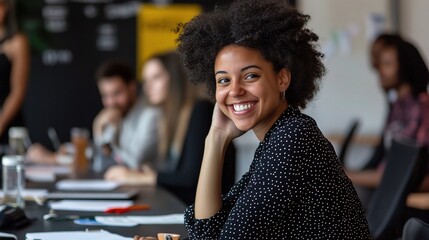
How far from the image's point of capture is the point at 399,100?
4.45 meters

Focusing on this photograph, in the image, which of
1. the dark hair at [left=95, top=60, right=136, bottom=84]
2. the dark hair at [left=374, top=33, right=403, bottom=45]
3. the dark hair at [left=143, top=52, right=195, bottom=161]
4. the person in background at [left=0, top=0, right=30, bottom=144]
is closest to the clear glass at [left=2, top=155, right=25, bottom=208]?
the dark hair at [left=143, top=52, right=195, bottom=161]

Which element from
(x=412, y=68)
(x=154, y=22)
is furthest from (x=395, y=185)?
(x=154, y=22)

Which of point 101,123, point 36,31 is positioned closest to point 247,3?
point 101,123

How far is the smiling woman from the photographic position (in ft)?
5.65

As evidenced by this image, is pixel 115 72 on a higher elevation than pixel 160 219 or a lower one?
higher

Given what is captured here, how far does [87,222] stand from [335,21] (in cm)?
434

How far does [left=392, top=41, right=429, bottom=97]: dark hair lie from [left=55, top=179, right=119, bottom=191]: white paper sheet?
1.73 metres

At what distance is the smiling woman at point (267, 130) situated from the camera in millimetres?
1724

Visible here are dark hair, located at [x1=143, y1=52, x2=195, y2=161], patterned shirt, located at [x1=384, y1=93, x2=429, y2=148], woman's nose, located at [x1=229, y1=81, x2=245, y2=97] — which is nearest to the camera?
woman's nose, located at [x1=229, y1=81, x2=245, y2=97]

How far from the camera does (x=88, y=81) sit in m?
6.21

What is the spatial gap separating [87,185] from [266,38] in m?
1.74

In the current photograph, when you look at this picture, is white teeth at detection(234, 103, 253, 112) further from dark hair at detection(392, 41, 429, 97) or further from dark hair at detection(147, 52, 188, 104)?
dark hair at detection(392, 41, 429, 97)

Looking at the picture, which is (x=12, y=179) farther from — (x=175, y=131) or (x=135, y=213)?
(x=175, y=131)

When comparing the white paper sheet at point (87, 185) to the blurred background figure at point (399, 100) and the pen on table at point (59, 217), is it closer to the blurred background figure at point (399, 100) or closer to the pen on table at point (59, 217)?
the pen on table at point (59, 217)
